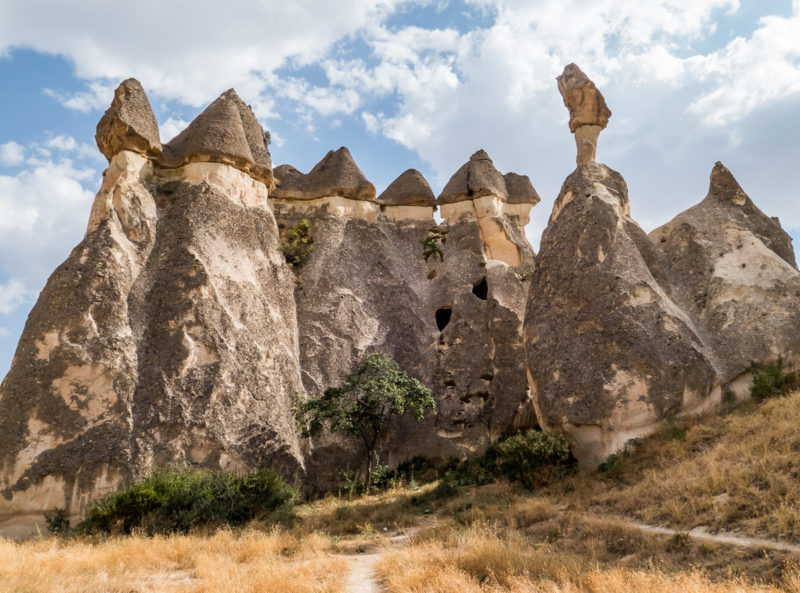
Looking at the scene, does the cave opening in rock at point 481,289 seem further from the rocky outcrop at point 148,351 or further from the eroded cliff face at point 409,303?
the rocky outcrop at point 148,351

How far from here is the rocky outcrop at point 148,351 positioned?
11352 millimetres

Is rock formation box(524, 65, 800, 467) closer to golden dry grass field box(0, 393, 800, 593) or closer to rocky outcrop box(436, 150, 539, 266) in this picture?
golden dry grass field box(0, 393, 800, 593)

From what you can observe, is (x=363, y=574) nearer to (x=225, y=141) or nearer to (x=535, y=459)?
(x=535, y=459)

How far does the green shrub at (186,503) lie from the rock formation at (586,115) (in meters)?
14.3

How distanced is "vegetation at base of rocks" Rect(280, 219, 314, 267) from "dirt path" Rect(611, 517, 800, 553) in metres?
14.2

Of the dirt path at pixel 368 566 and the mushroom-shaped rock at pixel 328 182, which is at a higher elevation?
the mushroom-shaped rock at pixel 328 182

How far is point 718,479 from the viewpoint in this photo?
8141mm

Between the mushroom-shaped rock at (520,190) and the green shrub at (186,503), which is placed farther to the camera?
the mushroom-shaped rock at (520,190)

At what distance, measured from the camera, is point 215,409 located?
1316 cm

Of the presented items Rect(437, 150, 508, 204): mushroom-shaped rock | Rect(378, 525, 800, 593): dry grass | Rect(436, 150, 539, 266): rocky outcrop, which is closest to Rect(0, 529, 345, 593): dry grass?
Rect(378, 525, 800, 593): dry grass

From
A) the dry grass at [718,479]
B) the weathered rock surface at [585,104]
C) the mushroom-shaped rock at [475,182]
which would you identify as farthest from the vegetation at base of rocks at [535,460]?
the mushroom-shaped rock at [475,182]

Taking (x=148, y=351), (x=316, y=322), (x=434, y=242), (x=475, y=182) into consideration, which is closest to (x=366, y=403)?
(x=316, y=322)

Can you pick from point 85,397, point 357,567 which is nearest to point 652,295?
point 357,567

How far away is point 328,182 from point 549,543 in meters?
16.4
